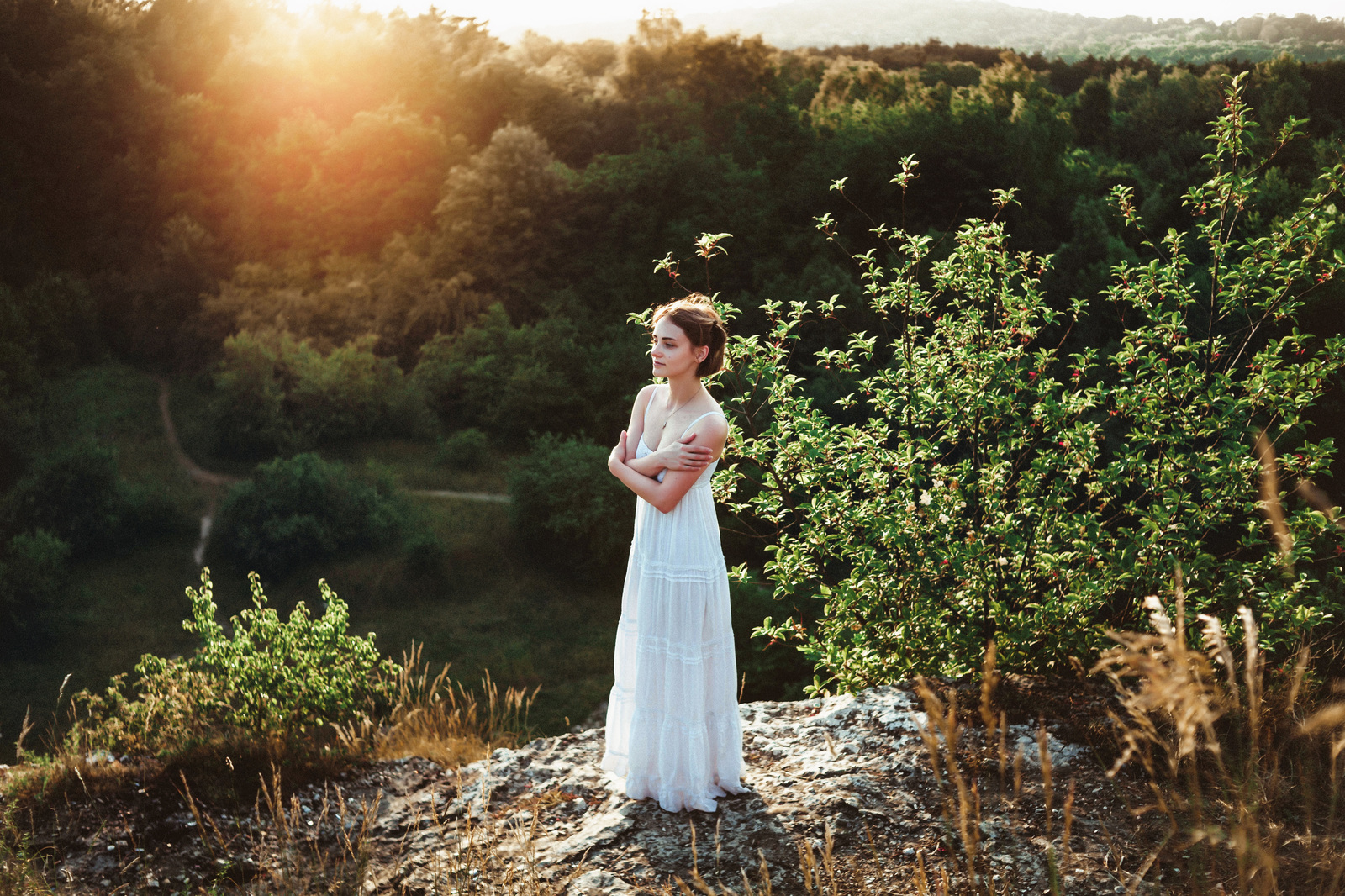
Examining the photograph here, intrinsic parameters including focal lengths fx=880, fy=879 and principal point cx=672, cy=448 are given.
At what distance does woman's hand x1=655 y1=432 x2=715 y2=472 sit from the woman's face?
1.00 ft

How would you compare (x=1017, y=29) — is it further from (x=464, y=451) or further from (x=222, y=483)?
(x=222, y=483)

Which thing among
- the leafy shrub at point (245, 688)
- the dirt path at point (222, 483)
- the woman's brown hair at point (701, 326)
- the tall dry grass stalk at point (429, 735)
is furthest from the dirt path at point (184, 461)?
the woman's brown hair at point (701, 326)

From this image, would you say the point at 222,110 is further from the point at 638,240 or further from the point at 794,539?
the point at 794,539

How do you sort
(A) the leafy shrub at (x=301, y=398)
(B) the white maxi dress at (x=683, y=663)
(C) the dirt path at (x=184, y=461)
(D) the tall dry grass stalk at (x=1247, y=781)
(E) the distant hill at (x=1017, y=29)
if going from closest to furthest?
(D) the tall dry grass stalk at (x=1247, y=781), (B) the white maxi dress at (x=683, y=663), (C) the dirt path at (x=184, y=461), (A) the leafy shrub at (x=301, y=398), (E) the distant hill at (x=1017, y=29)

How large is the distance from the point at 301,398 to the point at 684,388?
18.2m

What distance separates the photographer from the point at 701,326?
3436 mm

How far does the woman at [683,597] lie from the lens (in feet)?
11.3

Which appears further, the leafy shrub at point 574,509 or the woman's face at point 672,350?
the leafy shrub at point 574,509

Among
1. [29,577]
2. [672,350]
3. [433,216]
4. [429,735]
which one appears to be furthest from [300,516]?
[672,350]

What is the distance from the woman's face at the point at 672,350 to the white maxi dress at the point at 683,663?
0.23m

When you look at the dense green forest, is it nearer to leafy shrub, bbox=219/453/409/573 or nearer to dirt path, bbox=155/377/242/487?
leafy shrub, bbox=219/453/409/573

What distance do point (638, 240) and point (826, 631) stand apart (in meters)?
21.9

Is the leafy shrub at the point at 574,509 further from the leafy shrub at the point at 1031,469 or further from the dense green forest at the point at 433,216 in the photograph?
the leafy shrub at the point at 1031,469

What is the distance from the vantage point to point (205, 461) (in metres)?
19.3
